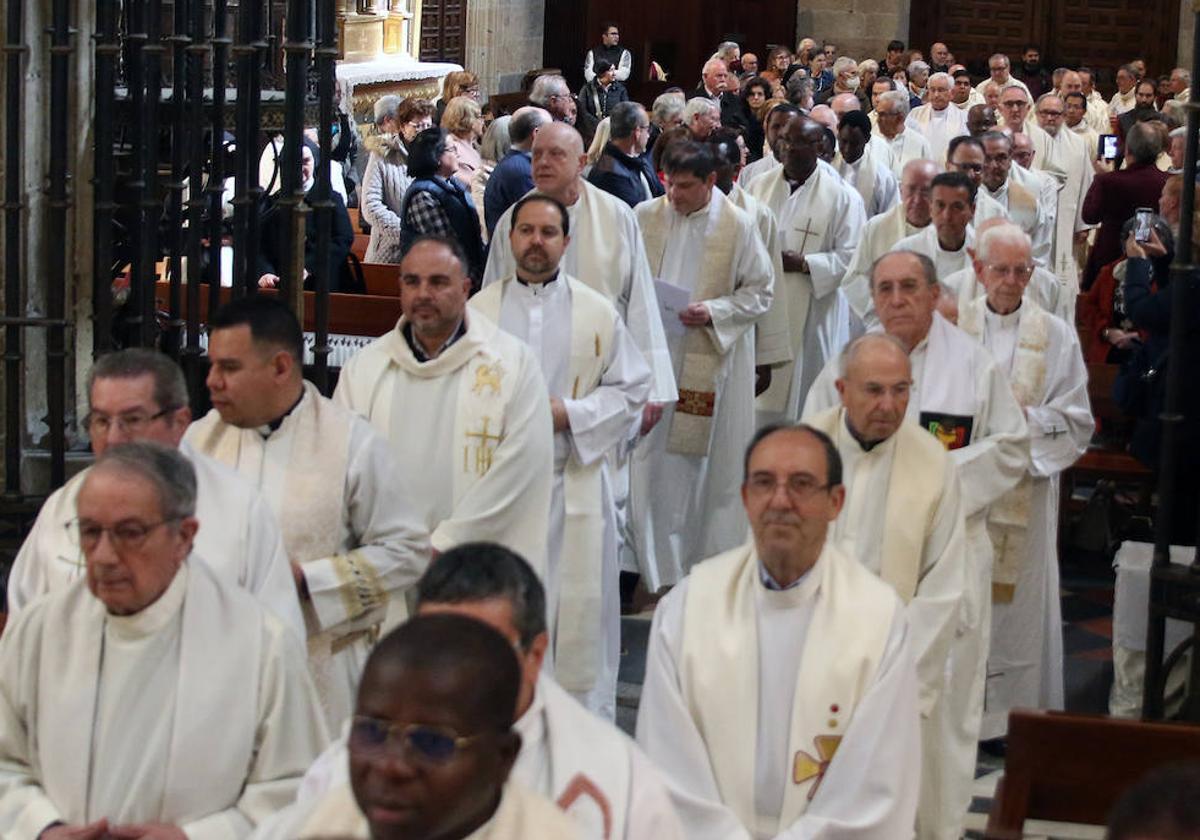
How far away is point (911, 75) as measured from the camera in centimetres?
2202

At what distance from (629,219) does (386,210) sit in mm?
3722

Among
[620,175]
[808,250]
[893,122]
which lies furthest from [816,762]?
[893,122]

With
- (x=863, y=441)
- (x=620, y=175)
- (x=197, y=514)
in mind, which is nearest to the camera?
(x=197, y=514)

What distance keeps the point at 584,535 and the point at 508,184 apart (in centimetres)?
272

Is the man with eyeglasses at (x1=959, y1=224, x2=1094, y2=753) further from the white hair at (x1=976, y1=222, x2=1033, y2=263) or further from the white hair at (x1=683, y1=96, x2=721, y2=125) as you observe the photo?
the white hair at (x1=683, y1=96, x2=721, y2=125)

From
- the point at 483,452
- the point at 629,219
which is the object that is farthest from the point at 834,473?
the point at 629,219

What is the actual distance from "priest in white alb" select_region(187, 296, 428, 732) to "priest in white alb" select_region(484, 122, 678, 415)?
2.60 meters

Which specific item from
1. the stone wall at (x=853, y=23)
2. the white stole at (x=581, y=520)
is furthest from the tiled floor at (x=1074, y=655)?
the stone wall at (x=853, y=23)

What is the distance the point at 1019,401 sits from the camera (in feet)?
24.0

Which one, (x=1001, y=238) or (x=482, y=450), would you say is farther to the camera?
(x=1001, y=238)

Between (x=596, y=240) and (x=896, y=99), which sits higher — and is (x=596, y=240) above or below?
below

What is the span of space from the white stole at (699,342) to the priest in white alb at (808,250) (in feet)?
4.24

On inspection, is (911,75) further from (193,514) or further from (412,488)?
(193,514)

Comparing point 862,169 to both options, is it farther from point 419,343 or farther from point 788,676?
point 788,676
